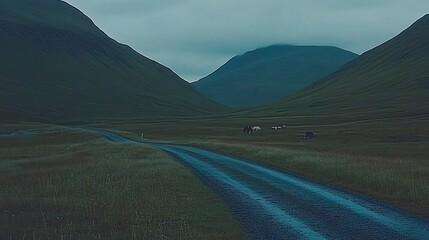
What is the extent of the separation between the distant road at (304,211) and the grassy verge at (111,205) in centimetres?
82

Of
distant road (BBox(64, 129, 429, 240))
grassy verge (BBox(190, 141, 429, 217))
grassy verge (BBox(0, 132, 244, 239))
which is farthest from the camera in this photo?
grassy verge (BBox(190, 141, 429, 217))

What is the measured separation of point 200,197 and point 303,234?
8383 mm

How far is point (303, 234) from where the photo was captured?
55.5 feet

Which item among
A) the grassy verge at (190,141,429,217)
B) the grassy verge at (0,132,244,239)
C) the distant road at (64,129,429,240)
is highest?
the grassy verge at (190,141,429,217)

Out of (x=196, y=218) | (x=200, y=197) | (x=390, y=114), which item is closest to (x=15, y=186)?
(x=200, y=197)

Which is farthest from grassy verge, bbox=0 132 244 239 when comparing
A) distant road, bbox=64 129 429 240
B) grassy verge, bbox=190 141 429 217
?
grassy verge, bbox=190 141 429 217

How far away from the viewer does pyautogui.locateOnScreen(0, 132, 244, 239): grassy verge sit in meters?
17.6

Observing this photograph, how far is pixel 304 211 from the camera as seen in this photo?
822 inches

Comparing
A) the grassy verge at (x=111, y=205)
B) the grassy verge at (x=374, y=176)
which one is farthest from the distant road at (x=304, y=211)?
the grassy verge at (x=374, y=176)

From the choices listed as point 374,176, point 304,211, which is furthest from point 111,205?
point 374,176

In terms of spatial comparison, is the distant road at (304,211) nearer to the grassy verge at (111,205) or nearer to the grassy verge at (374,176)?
the grassy verge at (111,205)

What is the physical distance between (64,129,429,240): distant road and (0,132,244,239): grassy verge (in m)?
0.82

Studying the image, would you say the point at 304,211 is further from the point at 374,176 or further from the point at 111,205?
the point at 374,176

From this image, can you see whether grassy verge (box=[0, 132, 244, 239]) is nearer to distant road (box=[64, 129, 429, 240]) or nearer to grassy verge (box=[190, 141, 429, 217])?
distant road (box=[64, 129, 429, 240])
